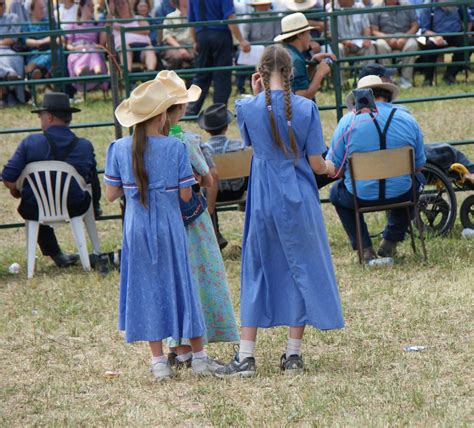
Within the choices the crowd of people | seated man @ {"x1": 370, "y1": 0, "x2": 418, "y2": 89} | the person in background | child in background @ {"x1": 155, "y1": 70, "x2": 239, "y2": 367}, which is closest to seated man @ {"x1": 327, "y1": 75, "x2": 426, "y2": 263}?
child in background @ {"x1": 155, "y1": 70, "x2": 239, "y2": 367}

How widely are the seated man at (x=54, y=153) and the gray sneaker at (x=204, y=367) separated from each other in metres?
3.49

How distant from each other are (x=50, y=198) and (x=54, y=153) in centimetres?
36

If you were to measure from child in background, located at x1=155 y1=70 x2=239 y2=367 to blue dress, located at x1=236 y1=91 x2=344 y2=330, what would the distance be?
221 mm

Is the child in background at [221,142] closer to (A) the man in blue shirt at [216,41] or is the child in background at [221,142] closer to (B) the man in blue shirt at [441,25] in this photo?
(A) the man in blue shirt at [216,41]

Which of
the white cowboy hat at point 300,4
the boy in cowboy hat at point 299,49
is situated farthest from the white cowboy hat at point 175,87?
the white cowboy hat at point 300,4

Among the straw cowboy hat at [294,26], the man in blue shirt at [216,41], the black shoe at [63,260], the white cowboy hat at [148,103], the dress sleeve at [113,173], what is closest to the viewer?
the white cowboy hat at [148,103]

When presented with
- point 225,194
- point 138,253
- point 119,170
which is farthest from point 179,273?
point 225,194

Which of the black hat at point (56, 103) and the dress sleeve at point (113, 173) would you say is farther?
the black hat at point (56, 103)

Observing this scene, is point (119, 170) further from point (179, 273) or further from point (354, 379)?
point (354, 379)

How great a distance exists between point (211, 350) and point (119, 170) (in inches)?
54.6

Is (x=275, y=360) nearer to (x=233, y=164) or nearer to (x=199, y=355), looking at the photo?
(x=199, y=355)

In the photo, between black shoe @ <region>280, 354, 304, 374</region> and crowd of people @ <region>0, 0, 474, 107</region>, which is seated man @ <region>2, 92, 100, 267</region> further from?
crowd of people @ <region>0, 0, 474, 107</region>

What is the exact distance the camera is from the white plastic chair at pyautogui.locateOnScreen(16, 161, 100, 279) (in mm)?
9664

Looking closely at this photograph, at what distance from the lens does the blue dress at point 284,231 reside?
20.9 ft
